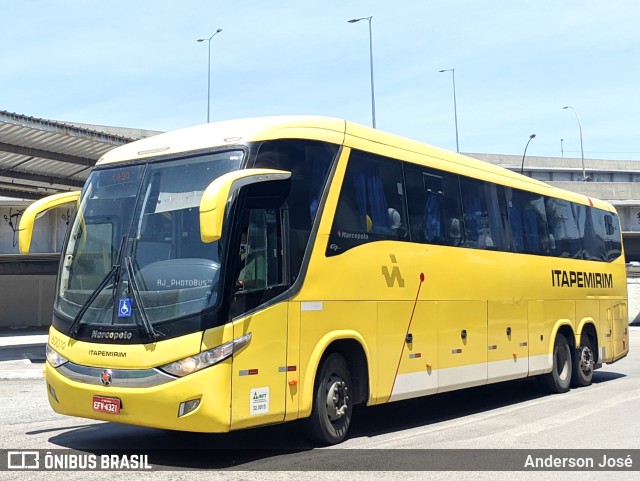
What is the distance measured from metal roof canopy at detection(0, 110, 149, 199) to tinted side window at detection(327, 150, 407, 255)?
1240 cm

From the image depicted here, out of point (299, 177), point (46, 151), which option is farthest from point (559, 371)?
point (46, 151)

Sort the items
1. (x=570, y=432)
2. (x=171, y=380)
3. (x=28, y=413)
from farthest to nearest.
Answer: (x=28, y=413)
(x=570, y=432)
(x=171, y=380)

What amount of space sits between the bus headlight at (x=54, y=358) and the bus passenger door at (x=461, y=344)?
16.9 feet

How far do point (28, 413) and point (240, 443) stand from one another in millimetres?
4197

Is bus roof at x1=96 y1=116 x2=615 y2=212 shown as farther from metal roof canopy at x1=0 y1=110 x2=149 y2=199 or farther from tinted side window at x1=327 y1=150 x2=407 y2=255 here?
metal roof canopy at x1=0 y1=110 x2=149 y2=199

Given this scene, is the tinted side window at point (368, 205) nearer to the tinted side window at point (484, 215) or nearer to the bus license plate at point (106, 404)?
the tinted side window at point (484, 215)

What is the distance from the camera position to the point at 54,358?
862 centimetres

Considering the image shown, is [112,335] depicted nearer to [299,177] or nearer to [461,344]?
[299,177]

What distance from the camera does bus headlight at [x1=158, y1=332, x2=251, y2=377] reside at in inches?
300

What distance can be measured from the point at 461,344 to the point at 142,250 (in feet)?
17.8

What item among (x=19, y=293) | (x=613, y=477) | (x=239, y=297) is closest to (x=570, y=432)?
(x=613, y=477)

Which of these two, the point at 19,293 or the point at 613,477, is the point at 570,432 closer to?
the point at 613,477

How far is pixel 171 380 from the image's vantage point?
7645 mm

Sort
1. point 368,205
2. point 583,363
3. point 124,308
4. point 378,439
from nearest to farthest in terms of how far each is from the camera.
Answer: point 124,308 < point 378,439 < point 368,205 < point 583,363
